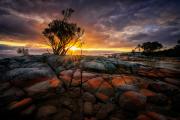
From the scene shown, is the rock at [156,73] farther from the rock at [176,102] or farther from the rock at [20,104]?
the rock at [20,104]

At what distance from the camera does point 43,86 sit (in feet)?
18.5

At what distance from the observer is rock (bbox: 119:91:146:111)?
468 cm

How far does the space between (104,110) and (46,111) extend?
7.33 feet

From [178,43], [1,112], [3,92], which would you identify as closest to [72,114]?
[1,112]

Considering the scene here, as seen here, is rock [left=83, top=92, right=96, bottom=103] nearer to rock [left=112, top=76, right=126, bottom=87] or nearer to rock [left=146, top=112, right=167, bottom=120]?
rock [left=112, top=76, right=126, bottom=87]

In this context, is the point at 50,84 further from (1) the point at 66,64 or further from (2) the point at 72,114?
(1) the point at 66,64

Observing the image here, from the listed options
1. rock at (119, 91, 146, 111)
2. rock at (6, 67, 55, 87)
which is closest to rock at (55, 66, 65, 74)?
rock at (6, 67, 55, 87)

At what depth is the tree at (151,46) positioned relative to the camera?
63.6 metres

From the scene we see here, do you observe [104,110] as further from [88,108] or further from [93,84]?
[93,84]

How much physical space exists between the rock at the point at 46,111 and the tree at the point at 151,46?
68.6 m

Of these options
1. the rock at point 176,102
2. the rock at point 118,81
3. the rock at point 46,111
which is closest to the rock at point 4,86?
the rock at point 46,111

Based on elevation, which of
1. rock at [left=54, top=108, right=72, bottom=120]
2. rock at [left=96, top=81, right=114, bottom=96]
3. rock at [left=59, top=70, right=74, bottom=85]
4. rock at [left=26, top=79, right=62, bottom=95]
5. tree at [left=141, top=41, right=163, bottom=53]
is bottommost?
rock at [left=54, top=108, right=72, bottom=120]

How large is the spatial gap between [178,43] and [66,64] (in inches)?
2671

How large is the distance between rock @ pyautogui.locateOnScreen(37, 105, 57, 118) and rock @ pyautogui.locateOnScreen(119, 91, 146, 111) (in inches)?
108
